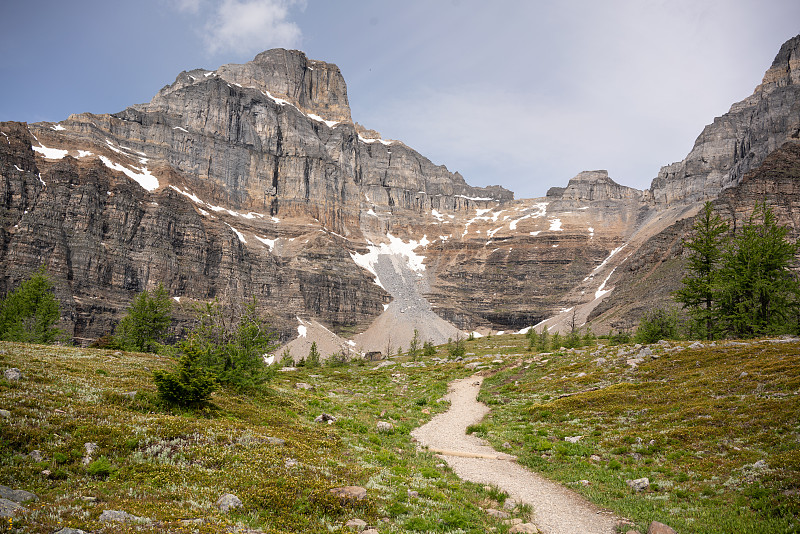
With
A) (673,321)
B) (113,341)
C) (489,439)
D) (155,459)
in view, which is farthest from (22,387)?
(673,321)

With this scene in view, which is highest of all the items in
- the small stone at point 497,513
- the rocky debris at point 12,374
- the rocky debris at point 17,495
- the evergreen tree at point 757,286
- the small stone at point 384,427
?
the evergreen tree at point 757,286

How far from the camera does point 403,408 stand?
3356 centimetres

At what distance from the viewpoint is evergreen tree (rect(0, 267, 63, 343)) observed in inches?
2052

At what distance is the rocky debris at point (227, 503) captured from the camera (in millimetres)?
10492

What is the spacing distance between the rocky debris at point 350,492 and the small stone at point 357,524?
107 cm

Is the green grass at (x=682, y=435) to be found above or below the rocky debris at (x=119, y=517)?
below

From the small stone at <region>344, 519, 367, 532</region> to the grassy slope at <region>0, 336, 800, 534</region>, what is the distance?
33 cm

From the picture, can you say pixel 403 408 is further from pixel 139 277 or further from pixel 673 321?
pixel 139 277

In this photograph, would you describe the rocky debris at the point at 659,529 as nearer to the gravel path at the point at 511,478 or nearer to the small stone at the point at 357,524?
the gravel path at the point at 511,478

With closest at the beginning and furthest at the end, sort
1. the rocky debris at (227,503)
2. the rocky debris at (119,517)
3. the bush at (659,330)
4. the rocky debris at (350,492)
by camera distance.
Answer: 1. the rocky debris at (119,517)
2. the rocky debris at (227,503)
3. the rocky debris at (350,492)
4. the bush at (659,330)

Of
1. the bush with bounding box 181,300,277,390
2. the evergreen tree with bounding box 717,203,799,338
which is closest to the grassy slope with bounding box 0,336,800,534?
the bush with bounding box 181,300,277,390

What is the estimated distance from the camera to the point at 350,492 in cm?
1233

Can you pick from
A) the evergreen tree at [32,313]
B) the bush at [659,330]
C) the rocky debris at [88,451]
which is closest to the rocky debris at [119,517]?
the rocky debris at [88,451]

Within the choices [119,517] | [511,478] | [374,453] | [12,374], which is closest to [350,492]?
[119,517]
